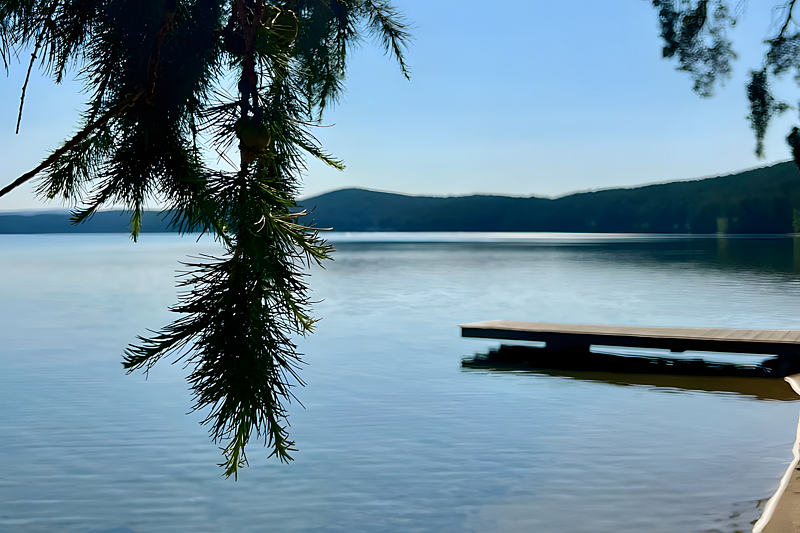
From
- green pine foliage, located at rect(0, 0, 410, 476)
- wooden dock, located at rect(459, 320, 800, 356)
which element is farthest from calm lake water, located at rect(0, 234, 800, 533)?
green pine foliage, located at rect(0, 0, 410, 476)

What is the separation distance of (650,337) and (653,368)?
677 mm

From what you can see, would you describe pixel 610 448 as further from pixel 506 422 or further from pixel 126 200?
Answer: pixel 126 200

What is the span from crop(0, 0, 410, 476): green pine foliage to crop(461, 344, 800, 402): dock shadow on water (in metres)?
10.7

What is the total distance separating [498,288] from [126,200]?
104 ft

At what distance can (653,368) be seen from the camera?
45.6 feet

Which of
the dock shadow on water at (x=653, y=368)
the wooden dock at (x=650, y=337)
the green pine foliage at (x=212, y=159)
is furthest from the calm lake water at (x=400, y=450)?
the green pine foliage at (x=212, y=159)

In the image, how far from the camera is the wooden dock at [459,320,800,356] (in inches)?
518

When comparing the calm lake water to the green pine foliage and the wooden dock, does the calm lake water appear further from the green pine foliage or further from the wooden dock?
the green pine foliage

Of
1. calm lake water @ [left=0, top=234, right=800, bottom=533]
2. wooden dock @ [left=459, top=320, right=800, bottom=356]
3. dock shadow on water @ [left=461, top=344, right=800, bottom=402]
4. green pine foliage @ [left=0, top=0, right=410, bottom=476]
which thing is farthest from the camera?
wooden dock @ [left=459, top=320, right=800, bottom=356]

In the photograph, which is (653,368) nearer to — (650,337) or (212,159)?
(650,337)

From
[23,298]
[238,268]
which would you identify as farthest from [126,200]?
[23,298]

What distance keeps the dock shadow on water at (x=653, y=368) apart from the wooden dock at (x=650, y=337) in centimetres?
28

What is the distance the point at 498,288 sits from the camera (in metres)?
34.0

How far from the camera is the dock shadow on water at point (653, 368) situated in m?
12.2
